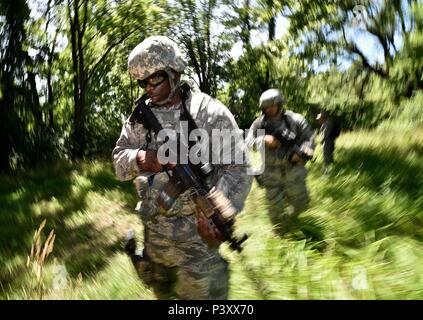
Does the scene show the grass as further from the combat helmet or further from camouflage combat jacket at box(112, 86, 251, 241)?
the combat helmet

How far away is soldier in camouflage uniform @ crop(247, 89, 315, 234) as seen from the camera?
4.85 metres

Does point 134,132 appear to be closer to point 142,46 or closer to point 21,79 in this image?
point 142,46

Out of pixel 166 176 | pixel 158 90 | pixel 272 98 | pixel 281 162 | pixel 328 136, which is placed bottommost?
pixel 328 136

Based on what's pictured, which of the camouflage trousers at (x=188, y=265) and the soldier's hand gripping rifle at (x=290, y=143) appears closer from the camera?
the camouflage trousers at (x=188, y=265)

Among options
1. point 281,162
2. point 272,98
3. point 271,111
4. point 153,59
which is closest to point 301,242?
point 281,162

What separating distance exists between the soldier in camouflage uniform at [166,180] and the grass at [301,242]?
54cm

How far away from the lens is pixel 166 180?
260 cm

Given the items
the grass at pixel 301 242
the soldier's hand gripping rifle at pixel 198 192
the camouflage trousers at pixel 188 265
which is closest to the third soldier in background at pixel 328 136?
the grass at pixel 301 242

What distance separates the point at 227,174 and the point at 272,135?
2656 mm

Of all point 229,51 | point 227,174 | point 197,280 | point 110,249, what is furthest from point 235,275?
point 229,51

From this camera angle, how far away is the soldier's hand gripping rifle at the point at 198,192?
2.29 metres

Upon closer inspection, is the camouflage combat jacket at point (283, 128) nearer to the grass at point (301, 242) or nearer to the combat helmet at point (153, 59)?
the grass at point (301, 242)

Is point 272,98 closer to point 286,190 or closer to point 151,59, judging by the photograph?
point 286,190

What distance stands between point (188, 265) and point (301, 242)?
187cm
